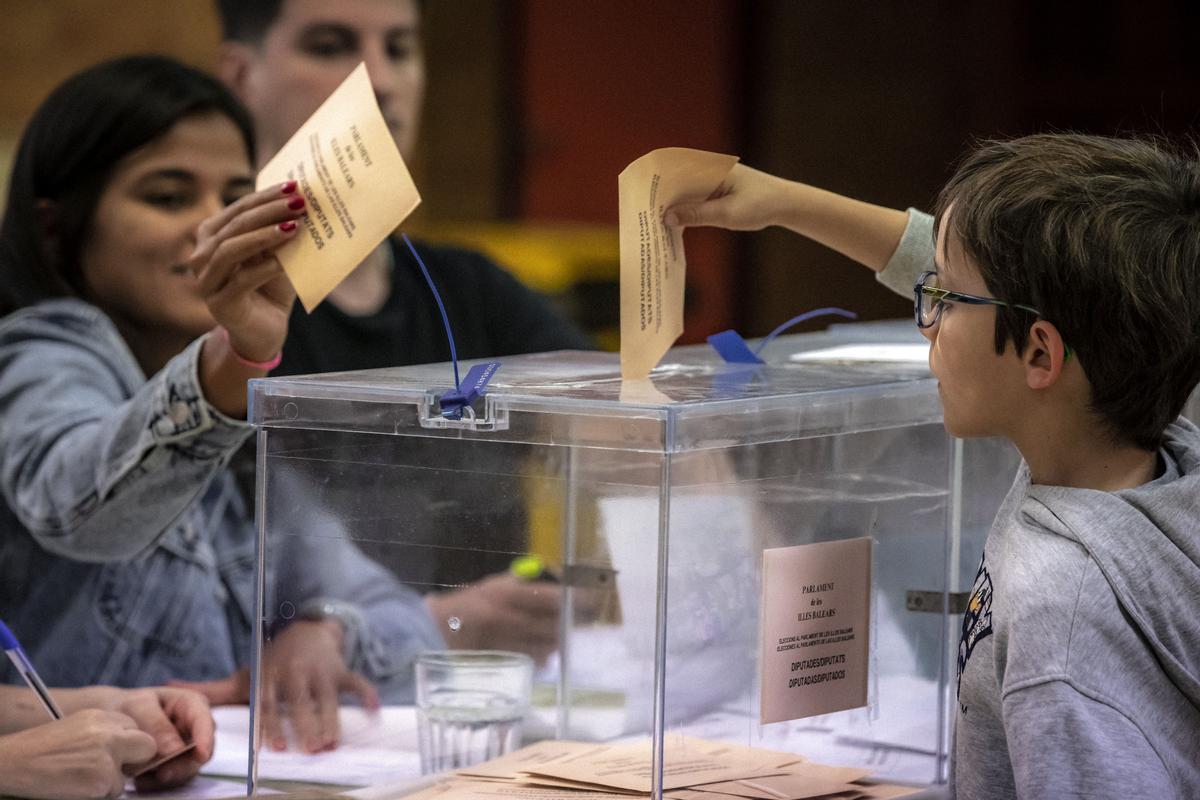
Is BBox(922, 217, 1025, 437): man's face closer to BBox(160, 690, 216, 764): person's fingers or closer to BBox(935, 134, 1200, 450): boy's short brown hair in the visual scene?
BBox(935, 134, 1200, 450): boy's short brown hair

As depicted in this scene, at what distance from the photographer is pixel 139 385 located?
1742mm

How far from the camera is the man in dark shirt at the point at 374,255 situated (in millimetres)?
2412

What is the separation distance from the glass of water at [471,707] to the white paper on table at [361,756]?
0.5 inches

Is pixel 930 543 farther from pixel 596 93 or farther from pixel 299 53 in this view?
pixel 596 93

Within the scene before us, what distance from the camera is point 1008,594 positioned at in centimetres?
83

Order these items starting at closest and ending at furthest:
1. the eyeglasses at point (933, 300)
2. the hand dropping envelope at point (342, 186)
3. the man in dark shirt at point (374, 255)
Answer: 1. the eyeglasses at point (933, 300)
2. the hand dropping envelope at point (342, 186)
3. the man in dark shirt at point (374, 255)

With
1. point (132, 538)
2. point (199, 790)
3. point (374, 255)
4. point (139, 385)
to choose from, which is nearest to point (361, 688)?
point (199, 790)

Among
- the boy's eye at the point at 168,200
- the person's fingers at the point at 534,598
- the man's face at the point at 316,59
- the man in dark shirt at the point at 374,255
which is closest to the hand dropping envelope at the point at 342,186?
the person's fingers at the point at 534,598

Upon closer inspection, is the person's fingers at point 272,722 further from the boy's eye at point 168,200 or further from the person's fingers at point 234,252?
the boy's eye at point 168,200

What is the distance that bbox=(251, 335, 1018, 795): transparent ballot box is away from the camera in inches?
36.1

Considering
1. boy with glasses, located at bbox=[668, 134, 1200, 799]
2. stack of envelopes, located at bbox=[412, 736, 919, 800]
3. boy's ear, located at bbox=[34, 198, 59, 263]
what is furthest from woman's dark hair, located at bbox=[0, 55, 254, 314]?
boy with glasses, located at bbox=[668, 134, 1200, 799]

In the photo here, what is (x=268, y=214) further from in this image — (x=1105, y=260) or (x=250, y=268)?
(x=1105, y=260)

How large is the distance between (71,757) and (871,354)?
707mm

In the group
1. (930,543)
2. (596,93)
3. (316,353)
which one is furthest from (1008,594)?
(596,93)
